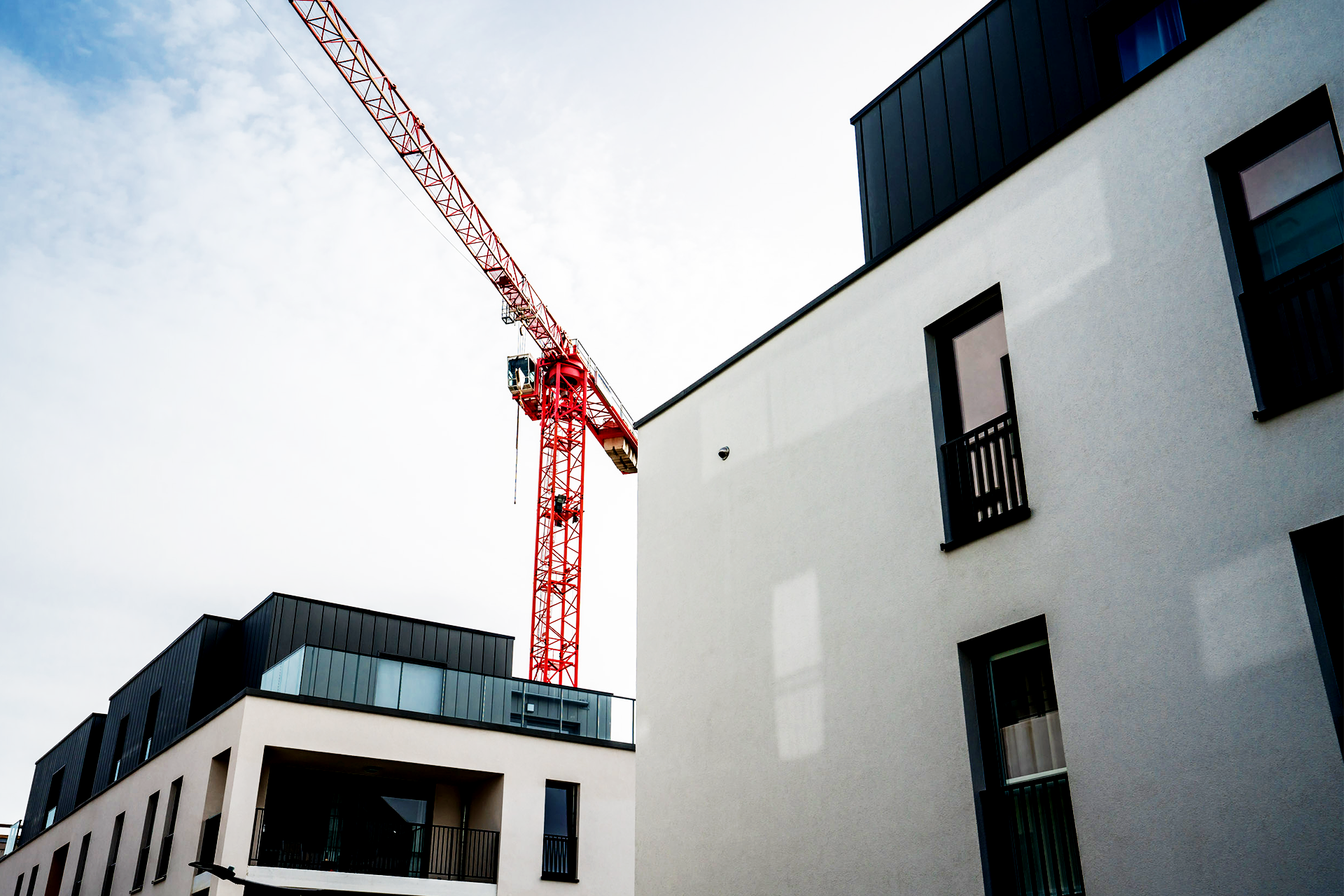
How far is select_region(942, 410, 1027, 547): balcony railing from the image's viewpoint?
8.08 meters

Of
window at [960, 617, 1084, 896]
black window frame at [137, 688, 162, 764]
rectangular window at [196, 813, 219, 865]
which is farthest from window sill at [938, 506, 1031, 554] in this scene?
black window frame at [137, 688, 162, 764]

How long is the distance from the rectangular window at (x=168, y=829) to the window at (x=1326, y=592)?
1835 cm

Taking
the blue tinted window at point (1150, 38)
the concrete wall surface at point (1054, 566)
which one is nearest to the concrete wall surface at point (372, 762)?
the concrete wall surface at point (1054, 566)

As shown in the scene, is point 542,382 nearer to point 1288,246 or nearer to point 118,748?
point 118,748

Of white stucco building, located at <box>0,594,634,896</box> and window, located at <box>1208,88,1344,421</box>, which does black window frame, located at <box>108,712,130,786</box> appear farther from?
window, located at <box>1208,88,1344,421</box>

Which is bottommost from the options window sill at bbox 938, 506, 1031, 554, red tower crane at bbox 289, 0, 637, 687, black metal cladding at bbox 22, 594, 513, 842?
window sill at bbox 938, 506, 1031, 554

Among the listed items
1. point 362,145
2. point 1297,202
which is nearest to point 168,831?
point 1297,202

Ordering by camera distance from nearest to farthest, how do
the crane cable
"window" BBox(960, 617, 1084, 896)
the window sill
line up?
"window" BBox(960, 617, 1084, 896)
the window sill
the crane cable

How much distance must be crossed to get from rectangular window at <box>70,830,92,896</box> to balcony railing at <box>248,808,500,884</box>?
8241 mm

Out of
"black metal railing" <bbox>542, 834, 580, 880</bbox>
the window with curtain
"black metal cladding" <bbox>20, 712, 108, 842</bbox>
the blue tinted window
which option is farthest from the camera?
"black metal cladding" <bbox>20, 712, 108, 842</bbox>

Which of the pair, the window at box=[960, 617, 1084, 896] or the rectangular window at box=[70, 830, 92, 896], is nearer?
the window at box=[960, 617, 1084, 896]

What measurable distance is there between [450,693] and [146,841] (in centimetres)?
640

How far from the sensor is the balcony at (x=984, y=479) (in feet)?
26.5

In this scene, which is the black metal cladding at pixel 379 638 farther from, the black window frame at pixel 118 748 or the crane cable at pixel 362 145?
the crane cable at pixel 362 145
